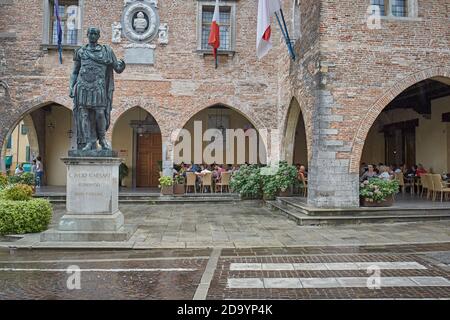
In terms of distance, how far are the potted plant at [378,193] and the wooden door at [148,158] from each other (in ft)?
Answer: 33.9

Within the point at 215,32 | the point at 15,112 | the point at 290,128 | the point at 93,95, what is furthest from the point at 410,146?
the point at 15,112

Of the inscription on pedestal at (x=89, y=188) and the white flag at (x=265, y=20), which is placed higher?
the white flag at (x=265, y=20)

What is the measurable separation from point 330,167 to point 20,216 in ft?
23.5

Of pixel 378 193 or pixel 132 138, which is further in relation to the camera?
pixel 132 138

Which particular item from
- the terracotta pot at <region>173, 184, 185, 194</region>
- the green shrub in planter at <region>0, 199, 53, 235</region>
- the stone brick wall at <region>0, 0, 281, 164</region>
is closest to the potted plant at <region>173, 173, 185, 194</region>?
the terracotta pot at <region>173, 184, 185, 194</region>

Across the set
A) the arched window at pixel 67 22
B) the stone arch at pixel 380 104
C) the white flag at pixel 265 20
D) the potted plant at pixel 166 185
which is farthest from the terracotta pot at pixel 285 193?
the arched window at pixel 67 22

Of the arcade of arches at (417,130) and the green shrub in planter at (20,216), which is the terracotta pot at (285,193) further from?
the green shrub in planter at (20,216)

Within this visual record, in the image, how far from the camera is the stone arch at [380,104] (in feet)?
35.9

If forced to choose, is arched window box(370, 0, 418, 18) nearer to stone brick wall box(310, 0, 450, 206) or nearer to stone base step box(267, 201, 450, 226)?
stone brick wall box(310, 0, 450, 206)

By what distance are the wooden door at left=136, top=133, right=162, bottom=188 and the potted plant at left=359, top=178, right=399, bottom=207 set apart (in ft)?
33.9

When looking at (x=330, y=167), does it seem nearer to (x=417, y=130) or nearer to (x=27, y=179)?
(x=417, y=130)

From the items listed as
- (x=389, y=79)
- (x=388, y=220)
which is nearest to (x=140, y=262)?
(x=388, y=220)

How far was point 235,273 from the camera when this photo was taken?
5816 mm

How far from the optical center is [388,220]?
1053 centimetres
